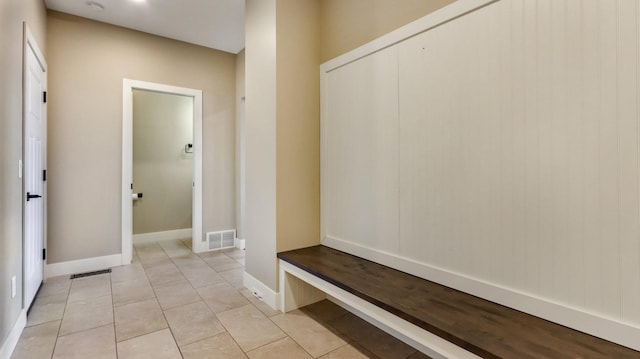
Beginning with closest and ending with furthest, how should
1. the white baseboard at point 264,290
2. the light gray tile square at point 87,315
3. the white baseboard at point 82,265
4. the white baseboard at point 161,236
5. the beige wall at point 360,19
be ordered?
the beige wall at point 360,19, the light gray tile square at point 87,315, the white baseboard at point 264,290, the white baseboard at point 82,265, the white baseboard at point 161,236

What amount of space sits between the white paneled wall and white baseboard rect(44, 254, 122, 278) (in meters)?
3.14

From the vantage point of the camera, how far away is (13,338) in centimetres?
191

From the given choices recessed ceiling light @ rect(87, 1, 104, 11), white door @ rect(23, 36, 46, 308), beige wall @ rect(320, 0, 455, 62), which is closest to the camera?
beige wall @ rect(320, 0, 455, 62)

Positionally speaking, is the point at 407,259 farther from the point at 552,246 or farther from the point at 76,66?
the point at 76,66

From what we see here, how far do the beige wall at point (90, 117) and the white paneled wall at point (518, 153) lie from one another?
120 inches

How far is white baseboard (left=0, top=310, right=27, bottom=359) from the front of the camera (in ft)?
5.71

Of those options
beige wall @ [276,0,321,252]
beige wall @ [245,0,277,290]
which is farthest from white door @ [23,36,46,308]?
beige wall @ [276,0,321,252]

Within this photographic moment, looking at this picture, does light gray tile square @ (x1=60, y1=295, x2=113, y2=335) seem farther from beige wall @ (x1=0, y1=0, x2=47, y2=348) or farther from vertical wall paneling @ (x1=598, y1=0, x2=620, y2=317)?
vertical wall paneling @ (x1=598, y1=0, x2=620, y2=317)

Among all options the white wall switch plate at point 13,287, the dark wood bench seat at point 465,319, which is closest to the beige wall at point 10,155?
the white wall switch plate at point 13,287

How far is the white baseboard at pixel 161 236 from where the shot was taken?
475 centimetres

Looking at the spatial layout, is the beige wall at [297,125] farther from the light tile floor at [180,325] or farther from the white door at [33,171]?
the white door at [33,171]

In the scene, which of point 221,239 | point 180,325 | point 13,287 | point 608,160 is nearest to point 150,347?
point 180,325

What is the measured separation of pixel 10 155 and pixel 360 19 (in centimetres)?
260

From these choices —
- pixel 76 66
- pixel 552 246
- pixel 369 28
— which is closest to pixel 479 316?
pixel 552 246
